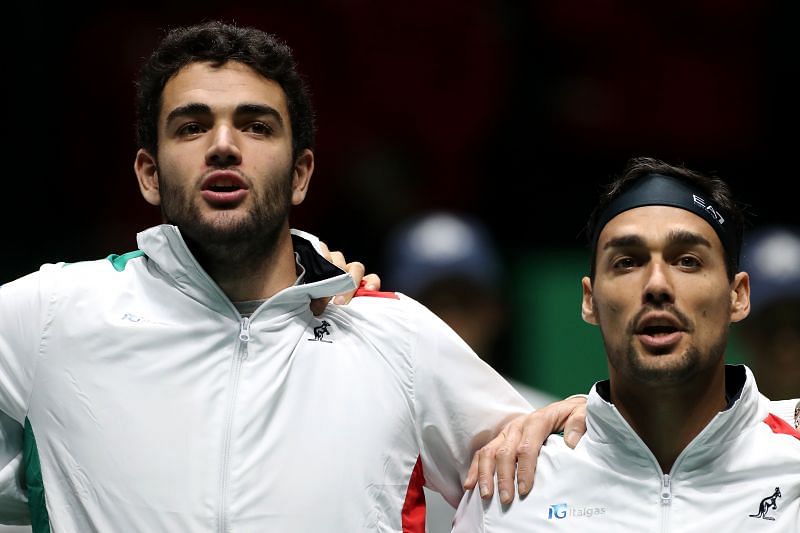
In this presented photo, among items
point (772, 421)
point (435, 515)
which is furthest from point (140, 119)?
point (772, 421)

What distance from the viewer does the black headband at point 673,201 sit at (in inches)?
155

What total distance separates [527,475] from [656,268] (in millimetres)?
654

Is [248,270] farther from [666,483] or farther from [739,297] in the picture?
[739,297]

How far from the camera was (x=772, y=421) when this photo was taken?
3.92m

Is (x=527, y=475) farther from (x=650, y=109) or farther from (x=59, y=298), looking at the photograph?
(x=650, y=109)

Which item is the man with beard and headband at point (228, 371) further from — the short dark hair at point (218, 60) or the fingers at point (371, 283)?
the fingers at point (371, 283)

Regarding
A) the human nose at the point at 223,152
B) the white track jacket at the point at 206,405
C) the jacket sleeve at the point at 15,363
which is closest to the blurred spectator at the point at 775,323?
the white track jacket at the point at 206,405

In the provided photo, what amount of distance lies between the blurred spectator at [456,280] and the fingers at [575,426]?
1.32 meters

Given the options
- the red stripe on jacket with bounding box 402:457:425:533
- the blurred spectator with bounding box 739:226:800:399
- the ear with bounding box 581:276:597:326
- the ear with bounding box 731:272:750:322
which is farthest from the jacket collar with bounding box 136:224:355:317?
the blurred spectator with bounding box 739:226:800:399

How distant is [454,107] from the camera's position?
25.7 feet

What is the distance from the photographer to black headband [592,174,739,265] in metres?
3.95

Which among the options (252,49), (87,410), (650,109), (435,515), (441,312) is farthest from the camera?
(650,109)

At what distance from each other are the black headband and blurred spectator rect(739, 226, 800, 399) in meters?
1.41

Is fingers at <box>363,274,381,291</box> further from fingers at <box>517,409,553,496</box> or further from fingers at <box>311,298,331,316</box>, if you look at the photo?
fingers at <box>517,409,553,496</box>
